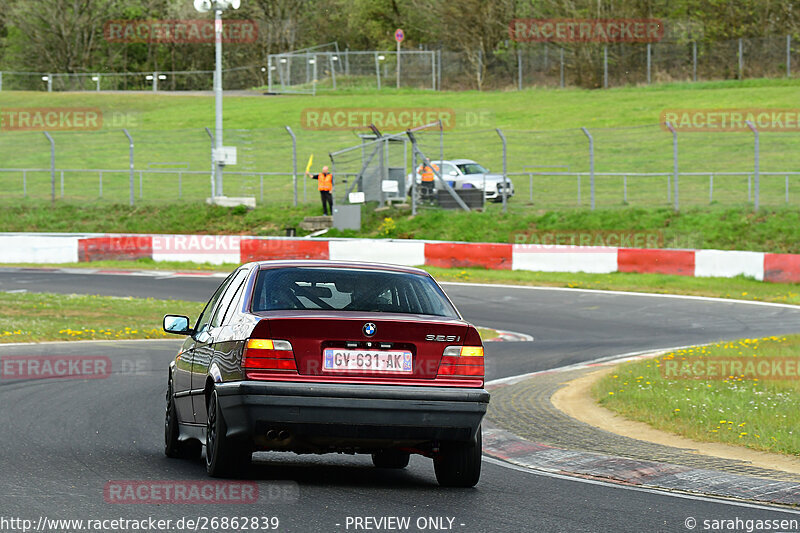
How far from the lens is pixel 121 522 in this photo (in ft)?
19.9

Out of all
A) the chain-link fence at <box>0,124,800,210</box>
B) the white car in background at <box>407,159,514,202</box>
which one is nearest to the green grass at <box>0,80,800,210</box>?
the chain-link fence at <box>0,124,800,210</box>

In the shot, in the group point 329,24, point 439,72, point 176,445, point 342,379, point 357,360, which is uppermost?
point 329,24

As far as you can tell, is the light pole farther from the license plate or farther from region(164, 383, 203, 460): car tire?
the license plate

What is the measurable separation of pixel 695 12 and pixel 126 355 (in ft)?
177

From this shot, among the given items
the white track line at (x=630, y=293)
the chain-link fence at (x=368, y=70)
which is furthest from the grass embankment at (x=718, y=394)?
the chain-link fence at (x=368, y=70)

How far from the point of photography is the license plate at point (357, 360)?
706 cm

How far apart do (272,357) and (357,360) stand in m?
0.50

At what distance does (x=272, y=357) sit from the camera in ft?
23.1

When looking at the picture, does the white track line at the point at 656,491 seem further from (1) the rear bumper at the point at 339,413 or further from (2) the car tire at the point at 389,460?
(1) the rear bumper at the point at 339,413

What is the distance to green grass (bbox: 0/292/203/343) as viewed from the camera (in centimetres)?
1836

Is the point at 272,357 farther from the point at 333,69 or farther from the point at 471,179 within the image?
the point at 333,69

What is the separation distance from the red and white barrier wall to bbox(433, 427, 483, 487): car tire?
19650 millimetres

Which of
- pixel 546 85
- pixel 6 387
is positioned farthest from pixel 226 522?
pixel 546 85

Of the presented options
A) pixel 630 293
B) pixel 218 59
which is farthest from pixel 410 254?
pixel 218 59
